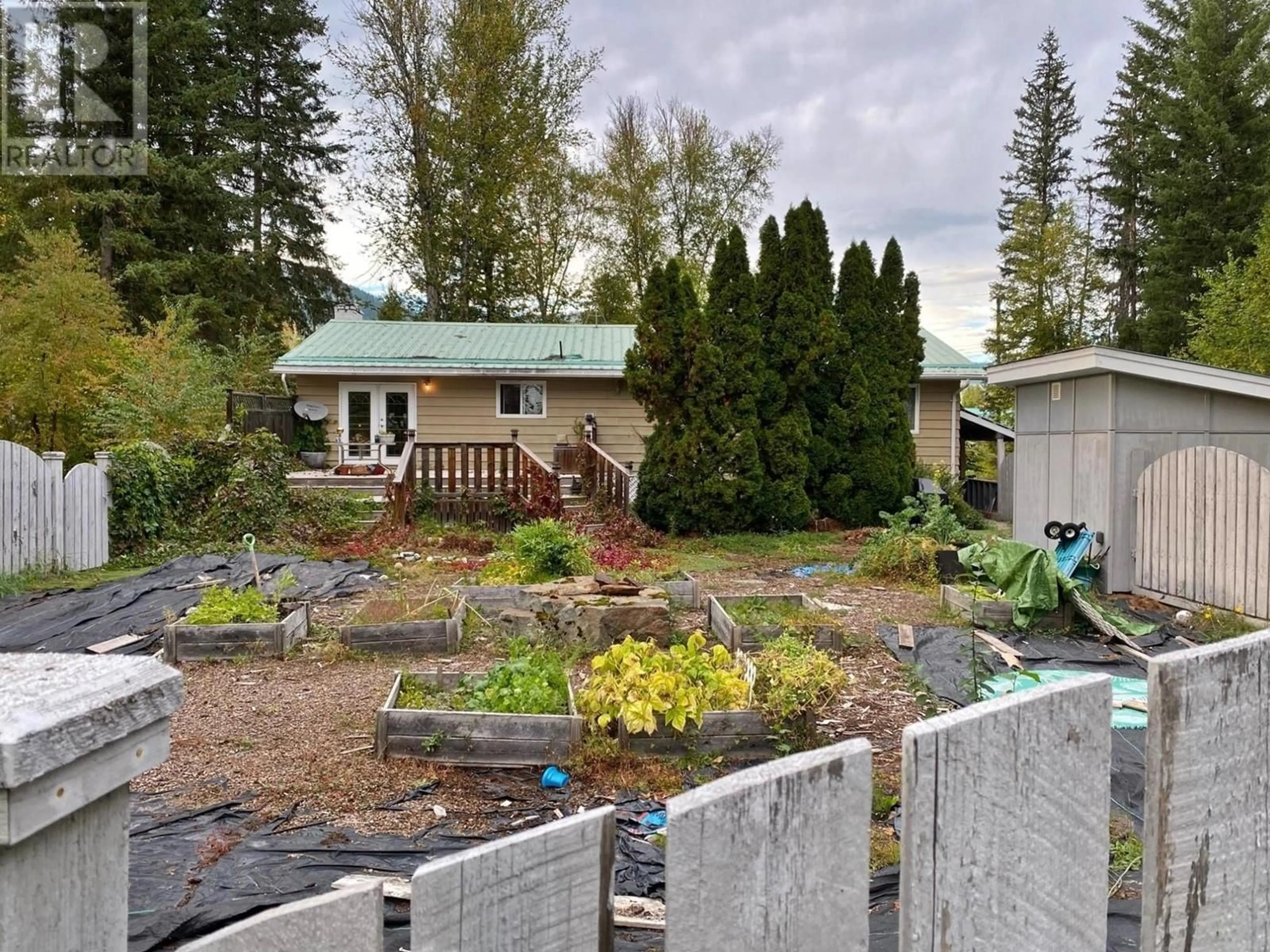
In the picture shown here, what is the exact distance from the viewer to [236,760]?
3699mm

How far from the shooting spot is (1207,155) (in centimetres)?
2078

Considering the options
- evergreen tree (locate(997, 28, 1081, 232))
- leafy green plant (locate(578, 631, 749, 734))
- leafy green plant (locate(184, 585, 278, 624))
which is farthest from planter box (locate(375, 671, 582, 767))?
evergreen tree (locate(997, 28, 1081, 232))

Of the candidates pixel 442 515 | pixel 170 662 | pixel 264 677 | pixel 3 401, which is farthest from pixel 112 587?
pixel 3 401

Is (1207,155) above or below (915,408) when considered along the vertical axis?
above

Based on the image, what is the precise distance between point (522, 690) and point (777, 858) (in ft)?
11.0

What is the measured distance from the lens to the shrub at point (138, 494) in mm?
9117

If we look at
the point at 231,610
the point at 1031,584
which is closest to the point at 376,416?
the point at 231,610

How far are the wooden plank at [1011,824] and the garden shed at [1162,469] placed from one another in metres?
7.01

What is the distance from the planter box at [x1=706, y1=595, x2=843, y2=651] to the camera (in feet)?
17.0

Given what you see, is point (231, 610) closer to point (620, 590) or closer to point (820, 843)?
point (620, 590)

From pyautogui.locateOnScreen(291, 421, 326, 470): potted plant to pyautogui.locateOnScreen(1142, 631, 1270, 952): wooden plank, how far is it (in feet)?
48.8

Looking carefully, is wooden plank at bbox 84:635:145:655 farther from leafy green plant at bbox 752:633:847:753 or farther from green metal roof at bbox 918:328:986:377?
green metal roof at bbox 918:328:986:377

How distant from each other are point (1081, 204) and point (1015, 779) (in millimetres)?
31263

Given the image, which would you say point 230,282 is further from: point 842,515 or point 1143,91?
point 1143,91
